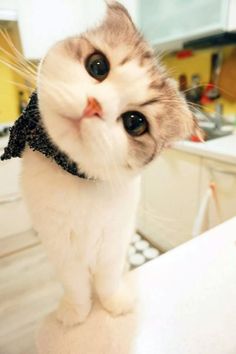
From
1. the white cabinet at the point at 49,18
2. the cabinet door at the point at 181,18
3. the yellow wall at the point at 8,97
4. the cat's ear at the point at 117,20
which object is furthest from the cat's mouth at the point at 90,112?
the yellow wall at the point at 8,97

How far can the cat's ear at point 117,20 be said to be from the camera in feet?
1.57

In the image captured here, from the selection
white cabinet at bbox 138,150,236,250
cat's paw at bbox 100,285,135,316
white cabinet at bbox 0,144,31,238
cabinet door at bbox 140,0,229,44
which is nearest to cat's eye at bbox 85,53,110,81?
cat's paw at bbox 100,285,135,316

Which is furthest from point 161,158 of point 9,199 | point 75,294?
point 75,294

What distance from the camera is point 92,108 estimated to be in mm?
372

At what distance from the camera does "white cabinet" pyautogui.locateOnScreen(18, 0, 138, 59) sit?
1.78 meters

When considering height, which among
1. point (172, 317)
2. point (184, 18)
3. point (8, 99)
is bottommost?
point (172, 317)

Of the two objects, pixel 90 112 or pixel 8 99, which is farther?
pixel 8 99

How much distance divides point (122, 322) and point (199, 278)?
20 centimetres

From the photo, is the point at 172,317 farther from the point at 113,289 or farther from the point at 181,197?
the point at 181,197

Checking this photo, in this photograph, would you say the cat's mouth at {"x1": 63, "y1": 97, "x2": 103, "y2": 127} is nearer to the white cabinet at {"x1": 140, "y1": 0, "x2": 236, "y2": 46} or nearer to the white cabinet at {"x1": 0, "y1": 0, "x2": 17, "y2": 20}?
the white cabinet at {"x1": 140, "y1": 0, "x2": 236, "y2": 46}

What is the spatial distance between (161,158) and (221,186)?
0.44 m

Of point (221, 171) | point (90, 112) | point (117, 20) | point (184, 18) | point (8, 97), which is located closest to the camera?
point (90, 112)

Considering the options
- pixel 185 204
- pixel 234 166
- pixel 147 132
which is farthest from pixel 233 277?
pixel 185 204

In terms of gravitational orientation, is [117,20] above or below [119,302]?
above
